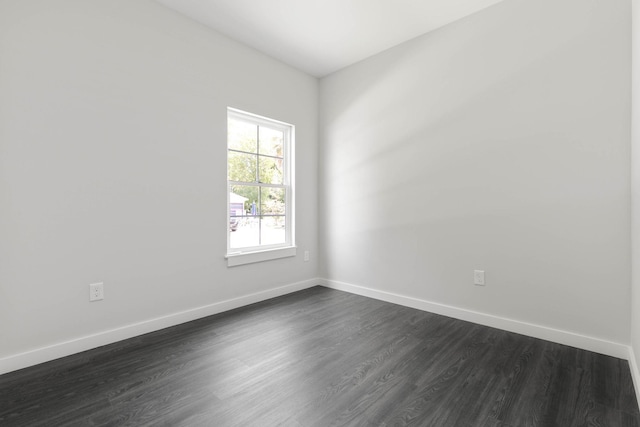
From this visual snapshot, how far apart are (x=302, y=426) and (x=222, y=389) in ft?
1.79

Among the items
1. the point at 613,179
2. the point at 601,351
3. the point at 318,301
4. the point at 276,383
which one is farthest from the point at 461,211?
the point at 276,383

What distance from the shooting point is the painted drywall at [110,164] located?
1975 mm

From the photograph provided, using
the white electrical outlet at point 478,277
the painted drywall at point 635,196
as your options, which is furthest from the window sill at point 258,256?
the painted drywall at point 635,196

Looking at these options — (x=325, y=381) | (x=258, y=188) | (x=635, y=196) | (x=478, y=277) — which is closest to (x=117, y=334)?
(x=325, y=381)

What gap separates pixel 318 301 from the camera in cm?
334

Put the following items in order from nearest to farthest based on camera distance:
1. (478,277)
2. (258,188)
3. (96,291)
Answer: (96,291) → (478,277) → (258,188)

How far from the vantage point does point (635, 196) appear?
186cm

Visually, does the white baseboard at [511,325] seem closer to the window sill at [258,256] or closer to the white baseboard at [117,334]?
the window sill at [258,256]

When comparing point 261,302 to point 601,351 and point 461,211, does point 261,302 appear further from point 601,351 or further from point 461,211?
point 601,351

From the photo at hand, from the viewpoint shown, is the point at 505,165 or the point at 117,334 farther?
the point at 505,165

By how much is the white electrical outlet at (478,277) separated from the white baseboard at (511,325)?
0.86 ft

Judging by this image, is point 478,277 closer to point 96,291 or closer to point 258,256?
point 258,256

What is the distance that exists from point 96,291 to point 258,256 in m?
1.44

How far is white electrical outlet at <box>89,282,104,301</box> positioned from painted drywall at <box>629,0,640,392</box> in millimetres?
3371
